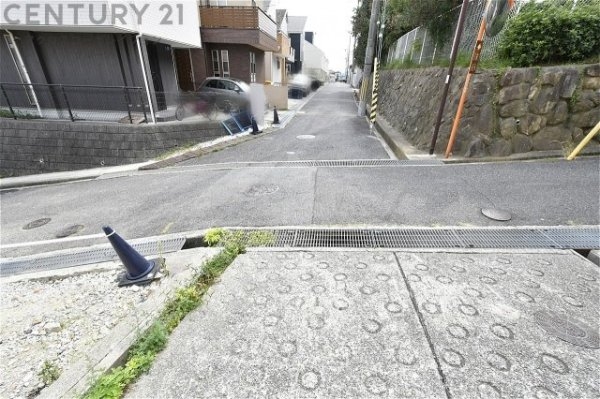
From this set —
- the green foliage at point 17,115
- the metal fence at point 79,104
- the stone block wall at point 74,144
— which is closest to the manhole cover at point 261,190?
the stone block wall at point 74,144

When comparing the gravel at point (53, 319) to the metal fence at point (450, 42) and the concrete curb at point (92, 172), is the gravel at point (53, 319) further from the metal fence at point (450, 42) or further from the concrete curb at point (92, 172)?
the metal fence at point (450, 42)

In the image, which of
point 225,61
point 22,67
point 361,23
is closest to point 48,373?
point 22,67

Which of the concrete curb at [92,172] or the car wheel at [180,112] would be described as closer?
the concrete curb at [92,172]

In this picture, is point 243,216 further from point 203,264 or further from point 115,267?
point 115,267

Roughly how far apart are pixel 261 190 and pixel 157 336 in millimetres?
3422

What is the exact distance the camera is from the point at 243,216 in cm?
428

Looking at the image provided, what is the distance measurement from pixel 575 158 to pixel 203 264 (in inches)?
279

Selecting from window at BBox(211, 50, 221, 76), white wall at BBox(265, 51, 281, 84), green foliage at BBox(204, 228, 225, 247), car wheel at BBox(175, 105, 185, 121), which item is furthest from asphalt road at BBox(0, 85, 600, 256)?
white wall at BBox(265, 51, 281, 84)

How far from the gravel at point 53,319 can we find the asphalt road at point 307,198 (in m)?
1.19

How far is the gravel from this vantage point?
217 centimetres

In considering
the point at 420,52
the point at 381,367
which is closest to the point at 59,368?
the point at 381,367

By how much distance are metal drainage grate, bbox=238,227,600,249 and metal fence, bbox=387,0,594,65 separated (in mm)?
4985

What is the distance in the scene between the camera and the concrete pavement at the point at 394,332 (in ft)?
5.87

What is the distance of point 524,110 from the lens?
18.6ft
